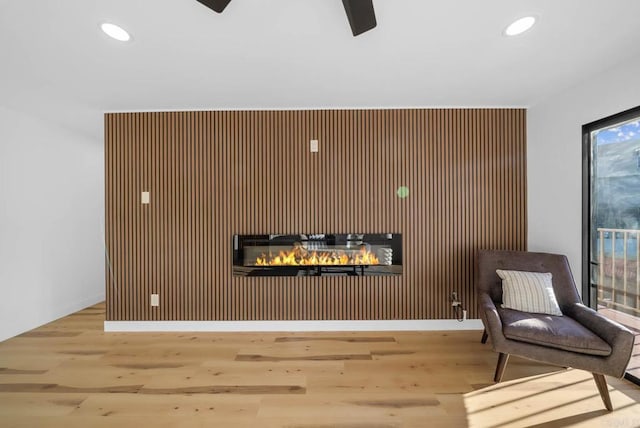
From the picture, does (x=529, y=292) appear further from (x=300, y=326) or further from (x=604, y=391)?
(x=300, y=326)

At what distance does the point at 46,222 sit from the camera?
133 inches

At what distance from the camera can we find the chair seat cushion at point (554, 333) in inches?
73.7
